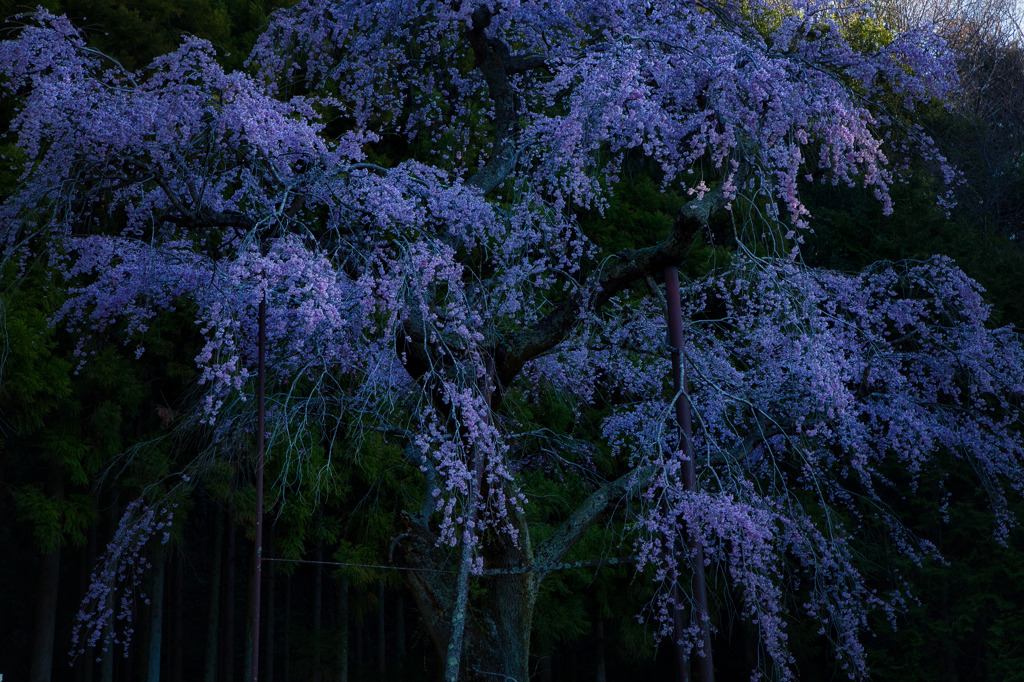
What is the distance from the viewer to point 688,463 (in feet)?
20.3

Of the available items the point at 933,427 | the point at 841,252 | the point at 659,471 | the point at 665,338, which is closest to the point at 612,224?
the point at 841,252

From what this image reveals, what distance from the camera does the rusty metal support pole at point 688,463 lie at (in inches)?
237

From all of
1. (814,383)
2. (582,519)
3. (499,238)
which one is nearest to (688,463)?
(814,383)

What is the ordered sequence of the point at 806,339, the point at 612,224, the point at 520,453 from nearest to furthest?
the point at 806,339, the point at 520,453, the point at 612,224

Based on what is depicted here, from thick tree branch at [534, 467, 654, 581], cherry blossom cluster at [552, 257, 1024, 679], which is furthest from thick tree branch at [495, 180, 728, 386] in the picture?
thick tree branch at [534, 467, 654, 581]

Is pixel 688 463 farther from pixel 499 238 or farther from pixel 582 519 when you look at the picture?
pixel 499 238

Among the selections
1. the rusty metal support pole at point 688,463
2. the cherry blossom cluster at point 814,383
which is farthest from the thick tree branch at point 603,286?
the cherry blossom cluster at point 814,383

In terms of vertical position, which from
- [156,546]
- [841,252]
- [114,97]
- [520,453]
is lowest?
[156,546]

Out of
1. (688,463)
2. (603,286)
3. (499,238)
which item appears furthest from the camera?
(499,238)

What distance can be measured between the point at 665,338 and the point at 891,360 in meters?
2.14

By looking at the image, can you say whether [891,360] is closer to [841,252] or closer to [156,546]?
[841,252]

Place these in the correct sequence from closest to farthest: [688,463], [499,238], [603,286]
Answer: [688,463], [603,286], [499,238]

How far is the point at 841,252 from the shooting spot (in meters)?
13.6

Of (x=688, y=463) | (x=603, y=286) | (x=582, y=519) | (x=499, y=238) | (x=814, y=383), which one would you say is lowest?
(x=582, y=519)
